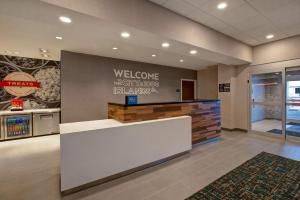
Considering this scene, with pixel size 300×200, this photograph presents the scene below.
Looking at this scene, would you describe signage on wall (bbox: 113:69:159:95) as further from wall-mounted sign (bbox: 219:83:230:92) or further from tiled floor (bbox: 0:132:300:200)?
tiled floor (bbox: 0:132:300:200)

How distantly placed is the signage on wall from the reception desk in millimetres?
2423

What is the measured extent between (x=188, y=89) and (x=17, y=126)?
294 inches

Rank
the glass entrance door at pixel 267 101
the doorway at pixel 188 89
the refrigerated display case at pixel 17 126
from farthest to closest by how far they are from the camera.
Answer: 1. the doorway at pixel 188 89
2. the glass entrance door at pixel 267 101
3. the refrigerated display case at pixel 17 126

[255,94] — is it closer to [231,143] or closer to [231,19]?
[231,143]

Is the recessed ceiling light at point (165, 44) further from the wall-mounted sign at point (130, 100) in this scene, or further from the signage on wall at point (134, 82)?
the signage on wall at point (134, 82)

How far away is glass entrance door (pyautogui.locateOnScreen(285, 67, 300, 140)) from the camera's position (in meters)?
4.51

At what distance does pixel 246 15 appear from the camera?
3.27 m

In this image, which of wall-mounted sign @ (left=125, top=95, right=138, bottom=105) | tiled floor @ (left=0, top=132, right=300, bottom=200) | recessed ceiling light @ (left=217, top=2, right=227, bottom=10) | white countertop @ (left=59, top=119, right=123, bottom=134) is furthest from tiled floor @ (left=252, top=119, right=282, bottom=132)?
white countertop @ (left=59, top=119, right=123, bottom=134)

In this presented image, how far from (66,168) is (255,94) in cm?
627

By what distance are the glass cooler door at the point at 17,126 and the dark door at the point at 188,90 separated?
22.0 feet

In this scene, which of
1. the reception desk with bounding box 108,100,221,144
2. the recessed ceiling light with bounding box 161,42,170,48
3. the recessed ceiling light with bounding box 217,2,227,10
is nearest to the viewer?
the recessed ceiling light with bounding box 217,2,227,10

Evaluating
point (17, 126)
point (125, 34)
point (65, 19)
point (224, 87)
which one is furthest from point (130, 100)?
point (224, 87)

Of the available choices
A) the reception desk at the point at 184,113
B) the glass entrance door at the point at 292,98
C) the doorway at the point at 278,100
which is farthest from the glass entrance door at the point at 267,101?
the reception desk at the point at 184,113

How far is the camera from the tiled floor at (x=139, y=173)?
2189 mm
